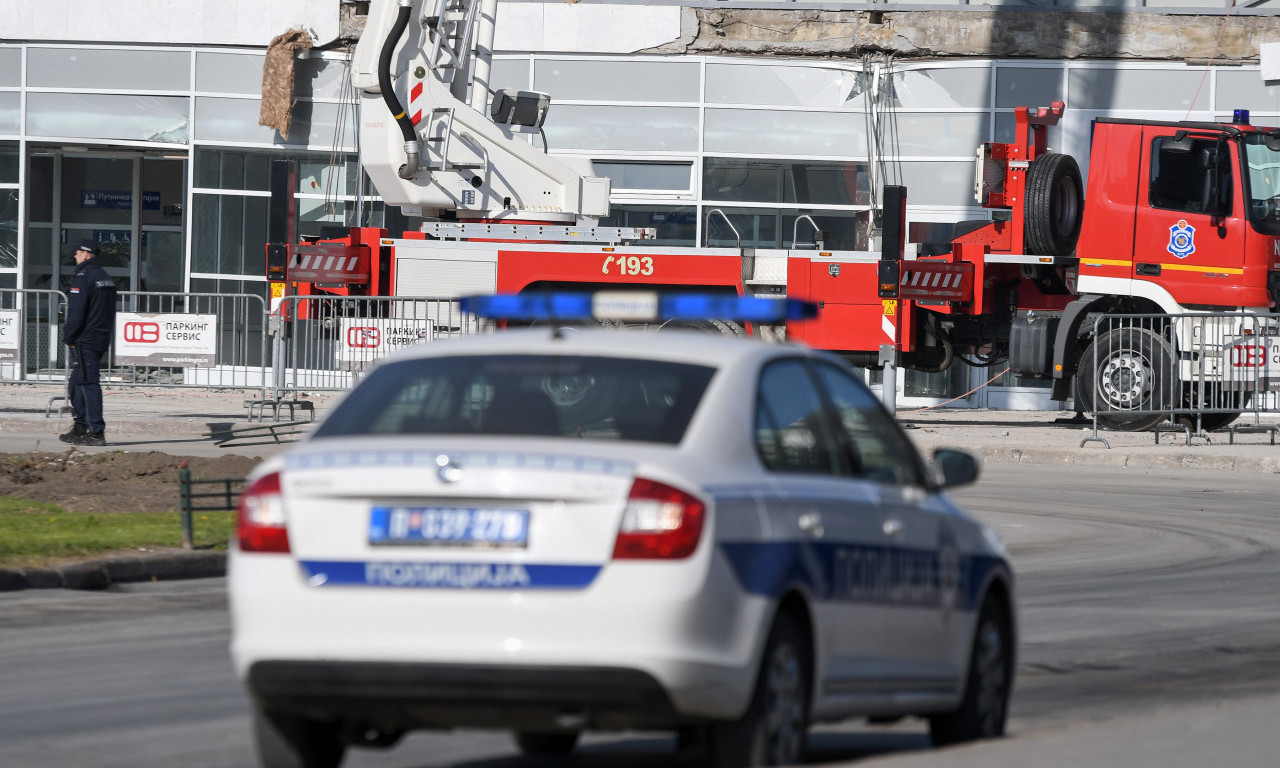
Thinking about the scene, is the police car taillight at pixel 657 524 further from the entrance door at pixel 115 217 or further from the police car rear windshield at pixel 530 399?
the entrance door at pixel 115 217

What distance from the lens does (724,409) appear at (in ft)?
17.8

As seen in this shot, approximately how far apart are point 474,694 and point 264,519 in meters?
0.78

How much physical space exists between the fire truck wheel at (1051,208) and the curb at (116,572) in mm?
12995

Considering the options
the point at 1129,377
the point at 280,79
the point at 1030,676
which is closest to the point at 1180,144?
the point at 1129,377

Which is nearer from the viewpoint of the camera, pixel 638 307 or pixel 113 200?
pixel 638 307

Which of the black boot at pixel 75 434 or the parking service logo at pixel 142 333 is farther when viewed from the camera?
the parking service logo at pixel 142 333

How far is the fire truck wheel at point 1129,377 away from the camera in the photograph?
839 inches

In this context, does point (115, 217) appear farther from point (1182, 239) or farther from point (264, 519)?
point (264, 519)

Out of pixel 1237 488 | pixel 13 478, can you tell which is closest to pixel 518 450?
pixel 13 478

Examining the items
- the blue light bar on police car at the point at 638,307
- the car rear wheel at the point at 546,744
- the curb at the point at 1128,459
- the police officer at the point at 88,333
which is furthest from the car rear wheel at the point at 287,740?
the curb at the point at 1128,459

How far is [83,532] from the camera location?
1195 cm

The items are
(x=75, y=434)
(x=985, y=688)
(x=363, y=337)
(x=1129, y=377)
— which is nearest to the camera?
(x=985, y=688)

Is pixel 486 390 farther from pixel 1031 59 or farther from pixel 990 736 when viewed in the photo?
pixel 1031 59

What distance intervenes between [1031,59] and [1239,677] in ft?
66.4
